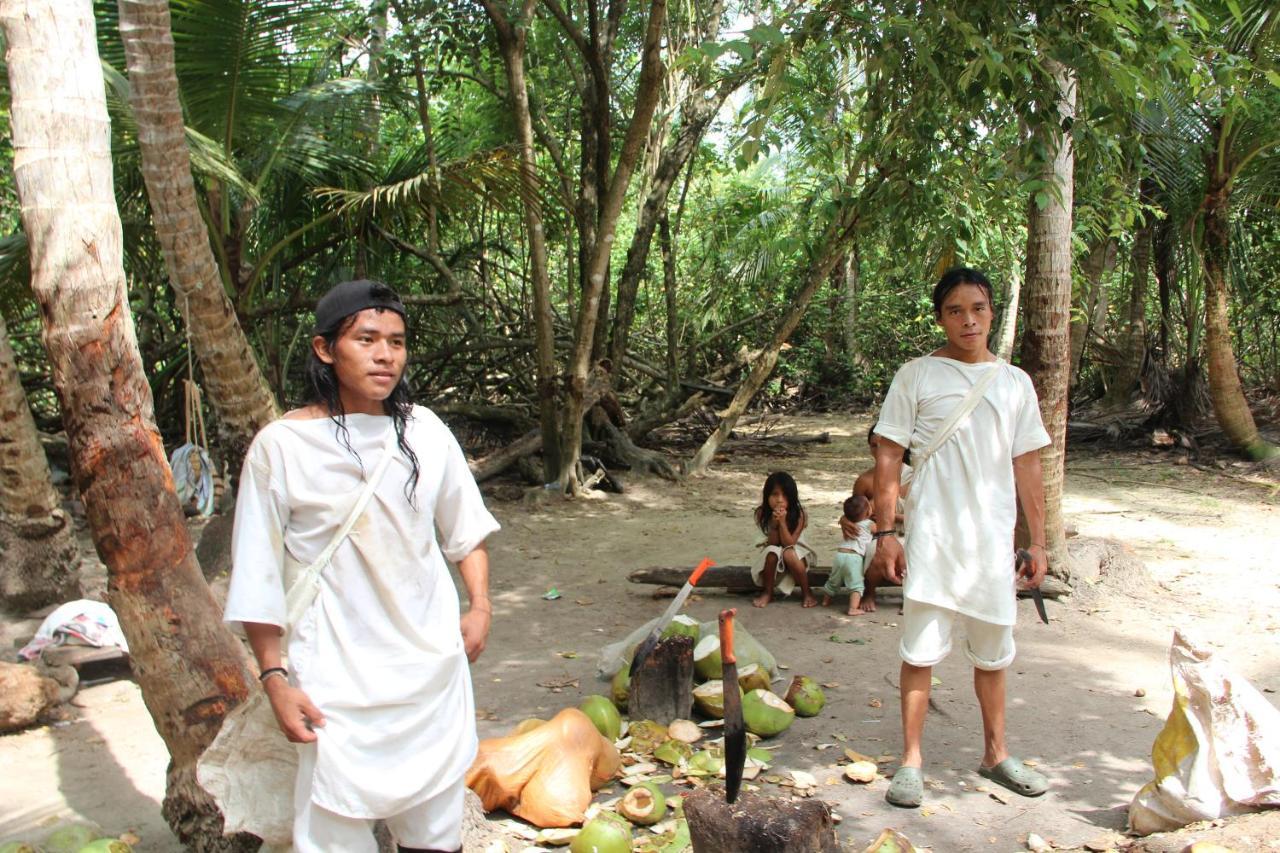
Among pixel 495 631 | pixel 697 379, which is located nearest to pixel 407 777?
pixel 495 631

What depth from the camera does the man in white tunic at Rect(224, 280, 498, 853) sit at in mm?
2160

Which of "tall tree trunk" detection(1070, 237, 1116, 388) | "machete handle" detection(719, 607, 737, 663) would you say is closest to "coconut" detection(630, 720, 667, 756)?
"machete handle" detection(719, 607, 737, 663)

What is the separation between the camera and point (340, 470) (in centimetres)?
224

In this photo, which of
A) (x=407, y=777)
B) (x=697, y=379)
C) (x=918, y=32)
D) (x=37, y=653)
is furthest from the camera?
(x=697, y=379)

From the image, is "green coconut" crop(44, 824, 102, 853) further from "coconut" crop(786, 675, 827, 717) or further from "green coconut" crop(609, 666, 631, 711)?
"coconut" crop(786, 675, 827, 717)

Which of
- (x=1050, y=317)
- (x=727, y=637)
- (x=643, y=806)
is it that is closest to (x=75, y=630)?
(x=643, y=806)

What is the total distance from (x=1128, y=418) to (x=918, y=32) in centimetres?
851

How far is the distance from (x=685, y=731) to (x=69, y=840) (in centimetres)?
201

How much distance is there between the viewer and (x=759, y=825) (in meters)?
2.71

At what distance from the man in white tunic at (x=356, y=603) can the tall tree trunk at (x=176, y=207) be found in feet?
7.57

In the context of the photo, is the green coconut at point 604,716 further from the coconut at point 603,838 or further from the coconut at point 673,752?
the coconut at point 603,838

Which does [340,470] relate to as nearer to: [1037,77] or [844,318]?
[1037,77]

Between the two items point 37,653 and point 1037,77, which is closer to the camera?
point 1037,77

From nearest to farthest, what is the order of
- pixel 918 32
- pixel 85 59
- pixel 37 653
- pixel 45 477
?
1. pixel 85 59
2. pixel 918 32
3. pixel 37 653
4. pixel 45 477
